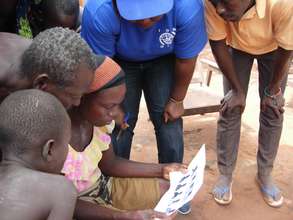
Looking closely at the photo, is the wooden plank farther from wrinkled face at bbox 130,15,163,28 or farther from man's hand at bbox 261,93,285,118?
wrinkled face at bbox 130,15,163,28

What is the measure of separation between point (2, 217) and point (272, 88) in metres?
A: 2.02

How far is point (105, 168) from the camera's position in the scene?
7.76 feet

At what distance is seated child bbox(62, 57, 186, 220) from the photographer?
6.72 feet

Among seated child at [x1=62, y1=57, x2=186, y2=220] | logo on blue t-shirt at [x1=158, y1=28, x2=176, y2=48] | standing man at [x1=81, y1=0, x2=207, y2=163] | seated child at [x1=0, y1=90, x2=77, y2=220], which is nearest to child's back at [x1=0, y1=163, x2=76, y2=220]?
seated child at [x1=0, y1=90, x2=77, y2=220]

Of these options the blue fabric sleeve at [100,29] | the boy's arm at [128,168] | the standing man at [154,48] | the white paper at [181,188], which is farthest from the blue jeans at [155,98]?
the white paper at [181,188]

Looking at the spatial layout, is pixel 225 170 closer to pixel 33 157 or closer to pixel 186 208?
pixel 186 208

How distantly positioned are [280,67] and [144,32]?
0.87 m

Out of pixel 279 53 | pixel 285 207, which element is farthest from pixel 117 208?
pixel 285 207

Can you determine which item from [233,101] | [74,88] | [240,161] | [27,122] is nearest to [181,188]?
[74,88]

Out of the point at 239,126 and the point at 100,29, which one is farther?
the point at 239,126

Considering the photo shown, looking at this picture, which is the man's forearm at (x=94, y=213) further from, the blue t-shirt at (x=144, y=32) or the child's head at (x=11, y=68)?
the blue t-shirt at (x=144, y=32)

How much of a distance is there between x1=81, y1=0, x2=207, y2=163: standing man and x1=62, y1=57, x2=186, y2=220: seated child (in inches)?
13.0

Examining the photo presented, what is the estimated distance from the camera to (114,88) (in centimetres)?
209

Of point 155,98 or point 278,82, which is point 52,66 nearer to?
point 155,98
